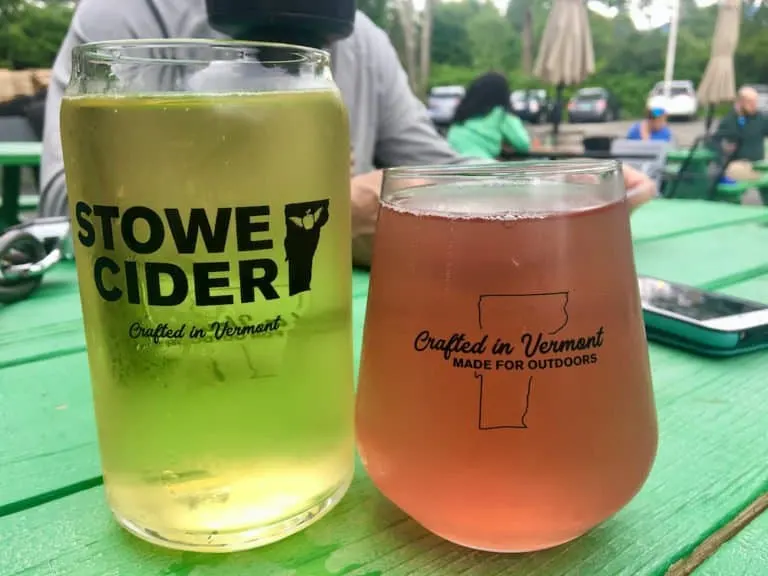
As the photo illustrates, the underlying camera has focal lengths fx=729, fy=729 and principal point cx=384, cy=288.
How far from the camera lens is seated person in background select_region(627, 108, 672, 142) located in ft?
18.5

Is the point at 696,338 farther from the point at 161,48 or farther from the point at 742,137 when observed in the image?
the point at 742,137

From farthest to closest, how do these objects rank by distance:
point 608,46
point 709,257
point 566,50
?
1. point 608,46
2. point 566,50
3. point 709,257

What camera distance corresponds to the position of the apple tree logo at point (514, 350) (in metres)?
0.35

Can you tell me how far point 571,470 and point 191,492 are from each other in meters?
0.20

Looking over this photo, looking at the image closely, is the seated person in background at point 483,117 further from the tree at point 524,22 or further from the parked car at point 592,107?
the tree at point 524,22

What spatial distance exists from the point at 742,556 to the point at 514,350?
0.59ft

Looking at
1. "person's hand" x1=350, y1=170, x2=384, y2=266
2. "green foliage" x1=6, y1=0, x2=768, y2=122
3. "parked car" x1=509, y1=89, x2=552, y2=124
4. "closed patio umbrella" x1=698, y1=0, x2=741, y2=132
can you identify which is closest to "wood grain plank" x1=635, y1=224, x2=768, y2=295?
"person's hand" x1=350, y1=170, x2=384, y2=266

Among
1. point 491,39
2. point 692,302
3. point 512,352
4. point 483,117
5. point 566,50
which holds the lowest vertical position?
point 483,117

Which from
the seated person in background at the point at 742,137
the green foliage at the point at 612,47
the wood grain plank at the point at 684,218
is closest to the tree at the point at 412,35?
the green foliage at the point at 612,47

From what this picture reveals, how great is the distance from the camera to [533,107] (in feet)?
38.3

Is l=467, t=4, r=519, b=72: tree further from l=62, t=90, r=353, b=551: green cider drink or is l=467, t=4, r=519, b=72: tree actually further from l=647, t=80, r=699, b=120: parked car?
l=62, t=90, r=353, b=551: green cider drink

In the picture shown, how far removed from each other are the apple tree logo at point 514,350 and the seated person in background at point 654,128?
18.8ft

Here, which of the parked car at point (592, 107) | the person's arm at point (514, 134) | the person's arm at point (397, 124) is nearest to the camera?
the person's arm at point (397, 124)

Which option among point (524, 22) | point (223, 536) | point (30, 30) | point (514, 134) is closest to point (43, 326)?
point (223, 536)
